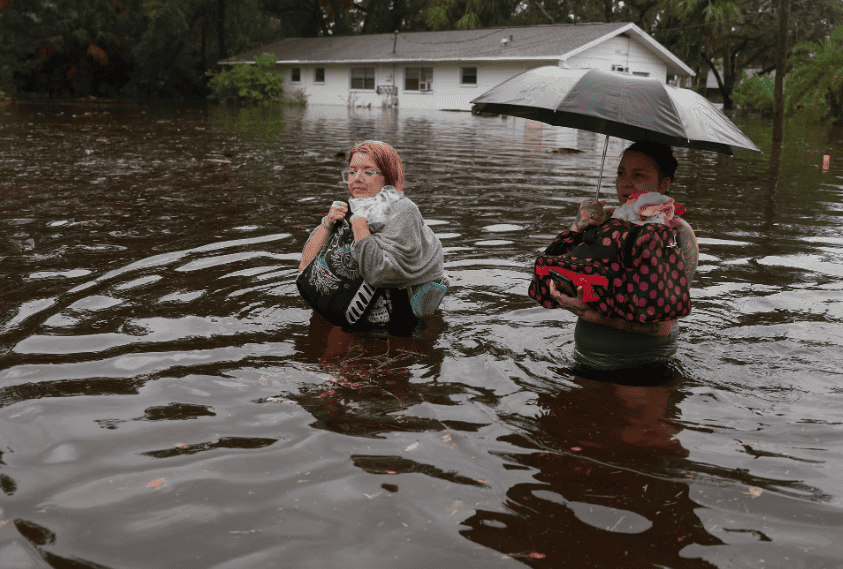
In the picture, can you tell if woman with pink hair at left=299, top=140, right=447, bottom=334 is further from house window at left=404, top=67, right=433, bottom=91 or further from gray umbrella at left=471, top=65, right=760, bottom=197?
house window at left=404, top=67, right=433, bottom=91

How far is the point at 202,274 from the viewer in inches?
251

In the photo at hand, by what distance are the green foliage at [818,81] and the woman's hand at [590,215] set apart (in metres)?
26.2

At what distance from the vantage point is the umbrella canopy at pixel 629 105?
3.72 metres

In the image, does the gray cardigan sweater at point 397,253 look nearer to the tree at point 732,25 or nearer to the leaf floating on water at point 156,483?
Result: the leaf floating on water at point 156,483

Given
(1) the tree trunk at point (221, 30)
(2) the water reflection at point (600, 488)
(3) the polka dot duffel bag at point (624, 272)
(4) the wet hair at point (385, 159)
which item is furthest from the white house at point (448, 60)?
(2) the water reflection at point (600, 488)

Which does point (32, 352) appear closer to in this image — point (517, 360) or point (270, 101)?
point (517, 360)

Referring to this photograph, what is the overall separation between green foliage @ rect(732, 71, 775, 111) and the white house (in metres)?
3.54

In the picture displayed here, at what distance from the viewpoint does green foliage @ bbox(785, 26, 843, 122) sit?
86.3 feet

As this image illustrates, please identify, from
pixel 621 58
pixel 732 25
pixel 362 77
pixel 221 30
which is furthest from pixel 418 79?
pixel 732 25

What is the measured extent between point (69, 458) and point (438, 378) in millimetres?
1992

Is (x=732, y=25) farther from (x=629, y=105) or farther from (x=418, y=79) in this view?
(x=629, y=105)

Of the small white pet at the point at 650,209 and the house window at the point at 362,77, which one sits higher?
the house window at the point at 362,77

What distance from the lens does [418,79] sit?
140ft

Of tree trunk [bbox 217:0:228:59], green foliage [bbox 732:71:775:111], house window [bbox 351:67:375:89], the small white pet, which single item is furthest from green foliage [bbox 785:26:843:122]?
tree trunk [bbox 217:0:228:59]
